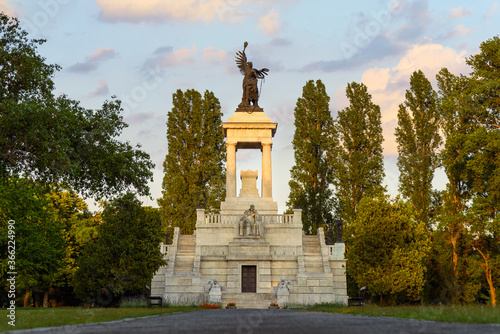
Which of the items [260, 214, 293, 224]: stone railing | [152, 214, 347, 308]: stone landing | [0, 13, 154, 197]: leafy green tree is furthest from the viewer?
[260, 214, 293, 224]: stone railing

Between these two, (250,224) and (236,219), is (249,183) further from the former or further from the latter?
(250,224)

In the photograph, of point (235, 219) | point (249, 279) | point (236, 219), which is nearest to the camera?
point (249, 279)

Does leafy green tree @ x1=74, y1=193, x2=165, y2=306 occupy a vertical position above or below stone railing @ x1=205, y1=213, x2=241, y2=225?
below

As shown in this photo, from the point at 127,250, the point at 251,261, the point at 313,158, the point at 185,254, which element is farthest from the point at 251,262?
the point at 313,158

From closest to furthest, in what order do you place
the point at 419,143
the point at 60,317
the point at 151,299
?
1. the point at 60,317
2. the point at 151,299
3. the point at 419,143

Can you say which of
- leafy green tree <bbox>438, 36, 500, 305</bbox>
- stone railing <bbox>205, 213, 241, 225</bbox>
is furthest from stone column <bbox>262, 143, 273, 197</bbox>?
leafy green tree <bbox>438, 36, 500, 305</bbox>

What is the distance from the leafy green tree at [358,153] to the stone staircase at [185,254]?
61.8 ft

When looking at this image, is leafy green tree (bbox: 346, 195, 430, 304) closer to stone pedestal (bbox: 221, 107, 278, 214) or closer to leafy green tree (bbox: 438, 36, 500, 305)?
leafy green tree (bbox: 438, 36, 500, 305)

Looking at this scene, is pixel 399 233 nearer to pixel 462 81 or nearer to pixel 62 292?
pixel 462 81

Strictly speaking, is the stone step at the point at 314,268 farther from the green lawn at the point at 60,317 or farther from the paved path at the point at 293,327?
the paved path at the point at 293,327

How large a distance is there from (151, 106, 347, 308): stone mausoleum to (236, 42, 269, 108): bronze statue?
26.8ft

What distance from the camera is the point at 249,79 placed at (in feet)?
169

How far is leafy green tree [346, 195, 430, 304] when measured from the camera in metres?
39.3

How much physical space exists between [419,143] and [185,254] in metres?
27.0
